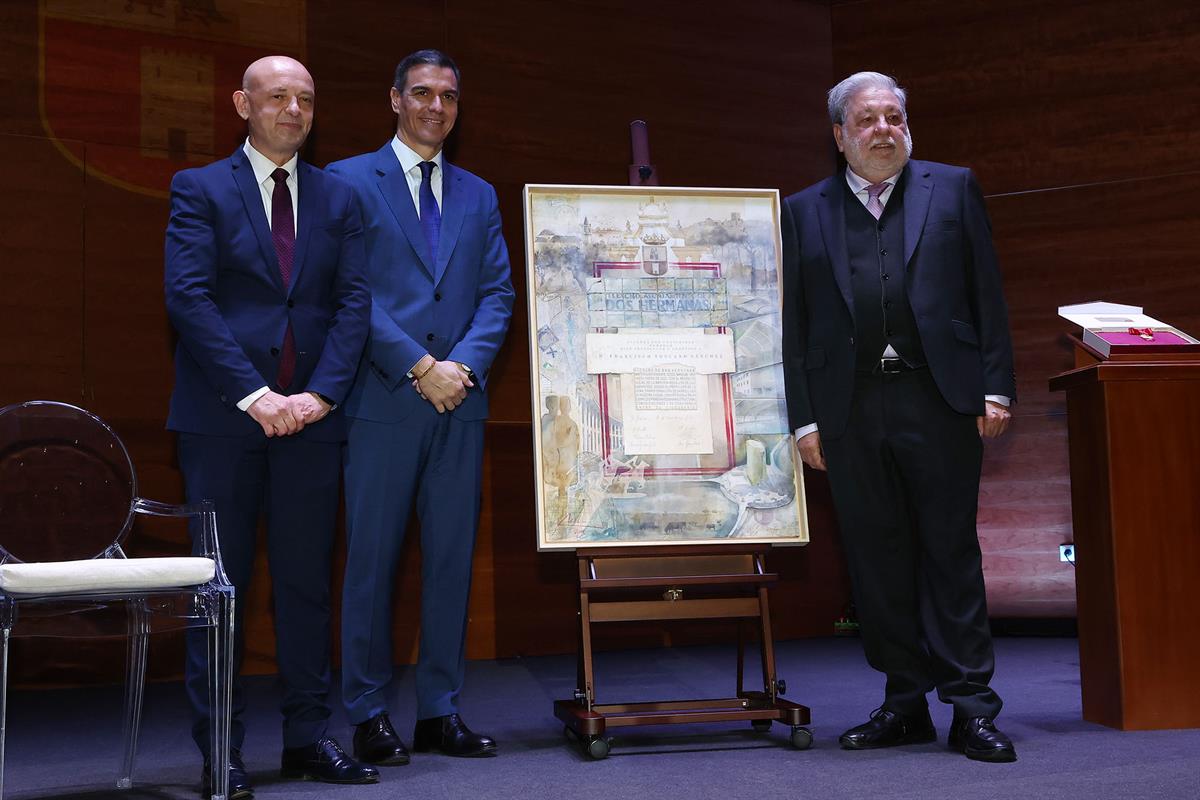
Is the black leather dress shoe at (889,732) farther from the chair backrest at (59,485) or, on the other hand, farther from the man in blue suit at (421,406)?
the chair backrest at (59,485)

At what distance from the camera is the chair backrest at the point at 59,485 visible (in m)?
2.67

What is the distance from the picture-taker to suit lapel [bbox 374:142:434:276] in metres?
3.05

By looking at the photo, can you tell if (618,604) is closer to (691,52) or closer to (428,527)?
(428,527)

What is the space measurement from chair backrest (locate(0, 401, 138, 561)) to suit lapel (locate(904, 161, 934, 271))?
2189 millimetres

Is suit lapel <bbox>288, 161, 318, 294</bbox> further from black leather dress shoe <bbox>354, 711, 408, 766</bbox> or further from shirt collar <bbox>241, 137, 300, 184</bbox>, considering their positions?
black leather dress shoe <bbox>354, 711, 408, 766</bbox>

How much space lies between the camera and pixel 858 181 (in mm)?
3174

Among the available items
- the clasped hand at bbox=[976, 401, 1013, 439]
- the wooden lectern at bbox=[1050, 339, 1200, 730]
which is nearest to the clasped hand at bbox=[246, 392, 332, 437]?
the clasped hand at bbox=[976, 401, 1013, 439]

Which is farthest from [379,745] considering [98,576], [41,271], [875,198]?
[41,271]

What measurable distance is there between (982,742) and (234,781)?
5.95 ft

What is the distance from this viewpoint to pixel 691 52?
5844 millimetres

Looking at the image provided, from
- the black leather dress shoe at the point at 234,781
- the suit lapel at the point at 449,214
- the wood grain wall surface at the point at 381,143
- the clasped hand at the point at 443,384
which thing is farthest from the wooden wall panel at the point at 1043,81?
the black leather dress shoe at the point at 234,781

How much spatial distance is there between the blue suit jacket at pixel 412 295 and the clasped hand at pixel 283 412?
0.27 metres

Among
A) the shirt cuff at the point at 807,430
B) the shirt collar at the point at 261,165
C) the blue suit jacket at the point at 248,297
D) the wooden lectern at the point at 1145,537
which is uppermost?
the shirt collar at the point at 261,165

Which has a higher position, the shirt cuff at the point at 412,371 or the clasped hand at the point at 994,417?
the shirt cuff at the point at 412,371
